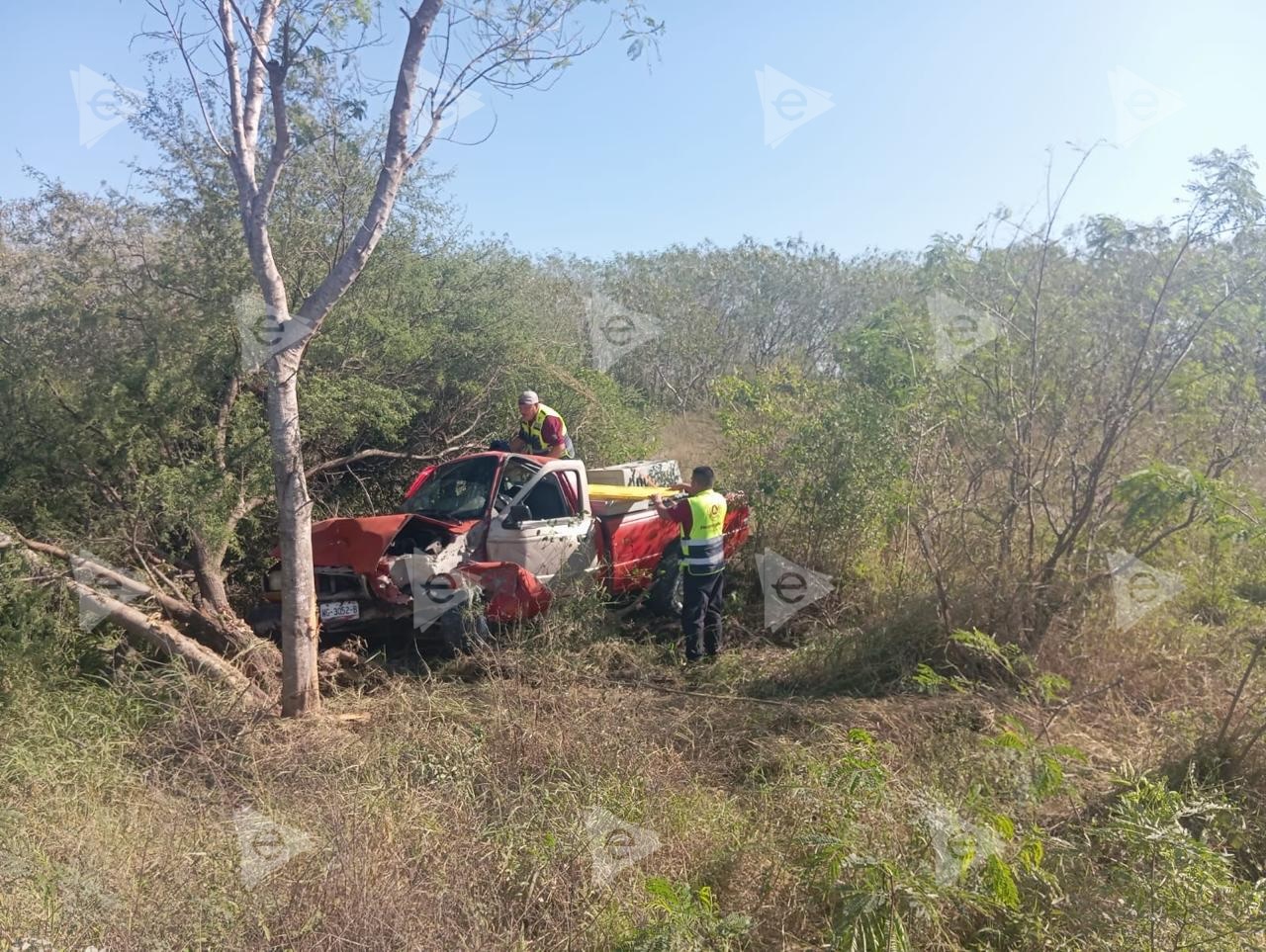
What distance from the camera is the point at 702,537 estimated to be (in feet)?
21.7

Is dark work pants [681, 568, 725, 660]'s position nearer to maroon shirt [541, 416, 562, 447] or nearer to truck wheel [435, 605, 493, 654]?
truck wheel [435, 605, 493, 654]

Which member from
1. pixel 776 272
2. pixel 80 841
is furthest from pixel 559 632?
pixel 776 272

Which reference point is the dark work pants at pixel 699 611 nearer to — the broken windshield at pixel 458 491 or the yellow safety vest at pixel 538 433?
the broken windshield at pixel 458 491

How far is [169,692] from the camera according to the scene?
16.9ft

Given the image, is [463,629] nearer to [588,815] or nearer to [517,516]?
[517,516]

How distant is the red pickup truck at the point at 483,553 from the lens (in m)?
6.21

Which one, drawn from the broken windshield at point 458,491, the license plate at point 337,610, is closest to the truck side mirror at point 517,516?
the broken windshield at point 458,491

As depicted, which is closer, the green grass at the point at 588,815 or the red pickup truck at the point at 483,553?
the green grass at the point at 588,815

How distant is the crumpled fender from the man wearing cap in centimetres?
182

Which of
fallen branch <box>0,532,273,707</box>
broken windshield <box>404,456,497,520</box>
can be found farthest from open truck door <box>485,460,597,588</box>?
fallen branch <box>0,532,273,707</box>

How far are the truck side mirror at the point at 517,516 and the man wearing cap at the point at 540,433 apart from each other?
95cm

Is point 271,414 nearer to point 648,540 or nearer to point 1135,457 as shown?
point 648,540

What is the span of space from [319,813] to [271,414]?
90.2 inches

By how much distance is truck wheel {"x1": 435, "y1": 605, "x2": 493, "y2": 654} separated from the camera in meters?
5.95
